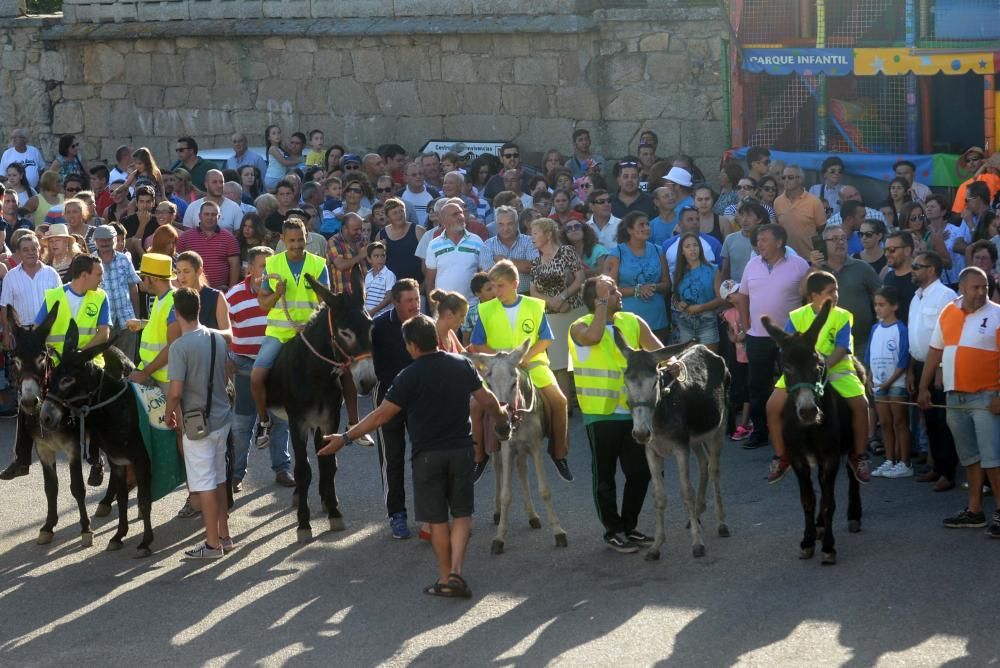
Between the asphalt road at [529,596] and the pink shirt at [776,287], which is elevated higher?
the pink shirt at [776,287]

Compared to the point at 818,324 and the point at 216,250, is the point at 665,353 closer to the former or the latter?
the point at 818,324

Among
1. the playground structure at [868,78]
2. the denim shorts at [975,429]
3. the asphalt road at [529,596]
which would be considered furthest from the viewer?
the playground structure at [868,78]

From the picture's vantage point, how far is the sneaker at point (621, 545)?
9.62 metres

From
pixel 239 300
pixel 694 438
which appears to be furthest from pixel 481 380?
pixel 239 300

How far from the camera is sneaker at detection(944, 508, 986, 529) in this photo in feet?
32.2

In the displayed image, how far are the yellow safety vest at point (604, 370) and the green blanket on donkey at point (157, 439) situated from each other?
298cm

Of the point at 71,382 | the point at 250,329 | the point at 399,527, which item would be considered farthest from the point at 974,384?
the point at 71,382

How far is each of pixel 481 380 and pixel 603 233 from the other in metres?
5.92

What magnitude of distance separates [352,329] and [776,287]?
12.3 feet

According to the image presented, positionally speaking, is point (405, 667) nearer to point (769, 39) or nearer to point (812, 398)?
point (812, 398)

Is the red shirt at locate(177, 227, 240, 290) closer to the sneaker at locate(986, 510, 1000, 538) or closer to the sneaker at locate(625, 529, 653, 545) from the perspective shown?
the sneaker at locate(625, 529, 653, 545)

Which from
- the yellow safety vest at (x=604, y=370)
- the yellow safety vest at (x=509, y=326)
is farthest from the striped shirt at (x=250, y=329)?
the yellow safety vest at (x=604, y=370)

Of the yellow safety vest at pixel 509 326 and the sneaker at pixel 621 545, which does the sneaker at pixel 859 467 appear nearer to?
the sneaker at pixel 621 545

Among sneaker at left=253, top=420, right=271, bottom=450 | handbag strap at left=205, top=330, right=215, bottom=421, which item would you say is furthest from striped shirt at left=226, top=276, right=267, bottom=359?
handbag strap at left=205, top=330, right=215, bottom=421
